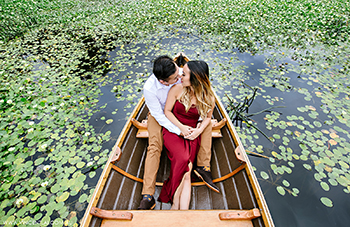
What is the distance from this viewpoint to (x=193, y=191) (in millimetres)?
2260

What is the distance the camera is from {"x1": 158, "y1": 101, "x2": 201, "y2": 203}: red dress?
2014 millimetres

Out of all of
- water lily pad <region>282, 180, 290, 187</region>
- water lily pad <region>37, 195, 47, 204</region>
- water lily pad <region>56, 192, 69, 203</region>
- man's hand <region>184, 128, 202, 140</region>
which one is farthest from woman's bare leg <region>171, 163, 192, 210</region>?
water lily pad <region>37, 195, 47, 204</region>

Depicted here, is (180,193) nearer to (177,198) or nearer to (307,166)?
(177,198)

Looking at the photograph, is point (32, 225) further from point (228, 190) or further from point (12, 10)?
point (12, 10)

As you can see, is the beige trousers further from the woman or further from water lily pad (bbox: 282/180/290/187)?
water lily pad (bbox: 282/180/290/187)

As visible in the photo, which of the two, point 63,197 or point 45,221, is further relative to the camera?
point 63,197

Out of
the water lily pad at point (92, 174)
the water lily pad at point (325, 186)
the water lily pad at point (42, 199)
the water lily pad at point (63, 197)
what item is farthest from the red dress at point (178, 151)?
the water lily pad at point (325, 186)

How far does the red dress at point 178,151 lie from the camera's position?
2014mm

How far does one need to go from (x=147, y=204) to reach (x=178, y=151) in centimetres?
75

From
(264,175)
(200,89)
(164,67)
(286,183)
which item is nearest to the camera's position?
(164,67)

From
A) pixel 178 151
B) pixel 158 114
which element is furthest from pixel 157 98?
pixel 178 151

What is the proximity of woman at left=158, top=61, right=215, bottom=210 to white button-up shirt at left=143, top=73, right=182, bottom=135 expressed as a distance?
7 centimetres

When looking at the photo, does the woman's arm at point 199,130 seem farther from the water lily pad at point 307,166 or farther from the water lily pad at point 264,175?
the water lily pad at point 307,166

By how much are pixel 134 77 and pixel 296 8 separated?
9807 mm
